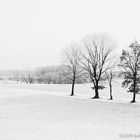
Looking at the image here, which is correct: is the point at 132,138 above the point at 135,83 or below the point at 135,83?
below

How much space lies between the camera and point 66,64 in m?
43.2

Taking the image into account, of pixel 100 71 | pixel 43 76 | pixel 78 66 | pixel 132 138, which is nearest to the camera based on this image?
pixel 132 138

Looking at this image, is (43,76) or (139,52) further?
(43,76)

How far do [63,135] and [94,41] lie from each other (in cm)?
2641

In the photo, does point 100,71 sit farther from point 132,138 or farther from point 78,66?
point 132,138

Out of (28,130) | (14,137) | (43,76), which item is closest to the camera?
(14,137)

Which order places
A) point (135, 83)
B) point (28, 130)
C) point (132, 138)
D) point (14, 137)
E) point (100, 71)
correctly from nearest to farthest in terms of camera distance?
point (132, 138) → point (14, 137) → point (28, 130) → point (135, 83) → point (100, 71)

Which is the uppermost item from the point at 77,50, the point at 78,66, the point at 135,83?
the point at 77,50

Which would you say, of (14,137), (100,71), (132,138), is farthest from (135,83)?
(14,137)

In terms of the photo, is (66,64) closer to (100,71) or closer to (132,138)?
(100,71)

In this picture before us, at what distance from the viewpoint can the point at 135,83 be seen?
26625mm

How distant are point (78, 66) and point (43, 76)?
118612mm

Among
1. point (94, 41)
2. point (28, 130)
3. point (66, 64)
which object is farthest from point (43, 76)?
point (28, 130)

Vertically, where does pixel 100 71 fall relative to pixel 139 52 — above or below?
below
